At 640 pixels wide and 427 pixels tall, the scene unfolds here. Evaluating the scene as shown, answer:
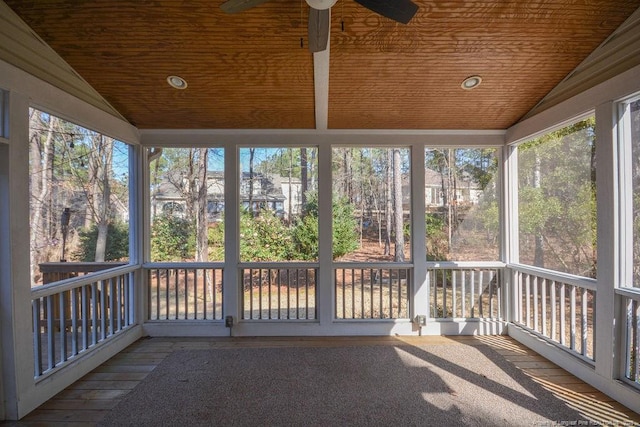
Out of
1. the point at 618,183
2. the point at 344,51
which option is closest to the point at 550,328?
the point at 618,183

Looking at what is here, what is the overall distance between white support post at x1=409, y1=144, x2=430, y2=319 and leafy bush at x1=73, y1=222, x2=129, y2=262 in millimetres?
3525

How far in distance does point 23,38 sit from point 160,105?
43.1 inches

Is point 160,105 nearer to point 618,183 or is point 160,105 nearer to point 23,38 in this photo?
point 23,38

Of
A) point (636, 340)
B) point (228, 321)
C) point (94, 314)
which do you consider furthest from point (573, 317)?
point (94, 314)

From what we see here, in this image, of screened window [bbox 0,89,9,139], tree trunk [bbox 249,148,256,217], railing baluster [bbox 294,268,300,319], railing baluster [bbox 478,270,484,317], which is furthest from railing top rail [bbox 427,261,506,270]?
screened window [bbox 0,89,9,139]

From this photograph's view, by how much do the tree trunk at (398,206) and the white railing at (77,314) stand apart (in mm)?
3282

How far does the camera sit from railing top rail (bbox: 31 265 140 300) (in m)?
2.42

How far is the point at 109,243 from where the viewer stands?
3.30 metres

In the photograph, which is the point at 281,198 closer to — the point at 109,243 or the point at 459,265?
the point at 109,243

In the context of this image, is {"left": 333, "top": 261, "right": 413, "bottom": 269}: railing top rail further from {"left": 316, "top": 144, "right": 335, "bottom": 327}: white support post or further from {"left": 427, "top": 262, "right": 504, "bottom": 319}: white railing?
{"left": 427, "top": 262, "right": 504, "bottom": 319}: white railing

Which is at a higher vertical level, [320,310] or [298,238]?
[298,238]

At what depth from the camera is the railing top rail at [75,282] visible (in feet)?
7.93

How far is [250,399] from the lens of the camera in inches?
93.3

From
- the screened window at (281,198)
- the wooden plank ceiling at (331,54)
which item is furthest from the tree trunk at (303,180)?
the wooden plank ceiling at (331,54)
